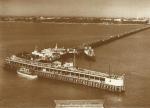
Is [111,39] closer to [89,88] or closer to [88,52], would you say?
[88,52]

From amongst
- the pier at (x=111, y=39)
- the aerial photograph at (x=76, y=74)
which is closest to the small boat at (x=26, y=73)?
the aerial photograph at (x=76, y=74)

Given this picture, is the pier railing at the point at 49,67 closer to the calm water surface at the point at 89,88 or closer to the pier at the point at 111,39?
the calm water surface at the point at 89,88

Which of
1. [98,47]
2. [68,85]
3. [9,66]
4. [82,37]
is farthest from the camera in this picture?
[82,37]

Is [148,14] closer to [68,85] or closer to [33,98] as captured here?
[33,98]

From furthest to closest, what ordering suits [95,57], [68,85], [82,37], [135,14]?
[82,37] < [95,57] < [68,85] < [135,14]

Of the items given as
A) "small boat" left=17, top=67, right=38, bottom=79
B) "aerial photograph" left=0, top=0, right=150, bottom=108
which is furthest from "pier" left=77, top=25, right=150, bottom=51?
"small boat" left=17, top=67, right=38, bottom=79

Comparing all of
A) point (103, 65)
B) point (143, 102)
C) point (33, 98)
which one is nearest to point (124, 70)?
point (103, 65)

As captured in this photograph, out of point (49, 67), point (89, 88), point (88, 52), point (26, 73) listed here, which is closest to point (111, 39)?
point (88, 52)

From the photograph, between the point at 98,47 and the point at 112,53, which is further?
the point at 98,47
